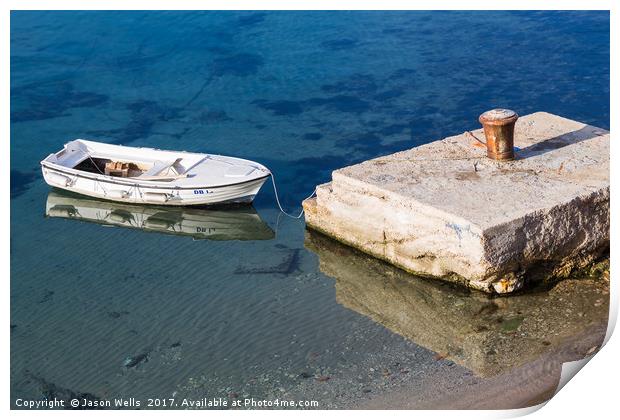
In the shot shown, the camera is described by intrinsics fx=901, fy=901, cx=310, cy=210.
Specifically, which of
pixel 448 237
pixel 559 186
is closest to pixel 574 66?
pixel 559 186

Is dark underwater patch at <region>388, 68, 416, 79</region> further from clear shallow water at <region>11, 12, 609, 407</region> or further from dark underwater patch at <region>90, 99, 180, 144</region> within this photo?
dark underwater patch at <region>90, 99, 180, 144</region>

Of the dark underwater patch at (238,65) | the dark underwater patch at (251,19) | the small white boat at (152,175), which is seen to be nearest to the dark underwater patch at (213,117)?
the dark underwater patch at (238,65)

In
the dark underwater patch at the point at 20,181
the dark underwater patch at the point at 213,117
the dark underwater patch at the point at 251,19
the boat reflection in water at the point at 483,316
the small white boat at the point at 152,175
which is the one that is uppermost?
the small white boat at the point at 152,175

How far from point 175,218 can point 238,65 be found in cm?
812

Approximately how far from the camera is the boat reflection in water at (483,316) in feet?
34.4

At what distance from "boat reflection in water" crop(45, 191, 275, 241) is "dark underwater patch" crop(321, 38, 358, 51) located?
9.04m

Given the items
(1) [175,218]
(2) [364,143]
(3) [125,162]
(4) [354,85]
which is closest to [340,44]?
(4) [354,85]

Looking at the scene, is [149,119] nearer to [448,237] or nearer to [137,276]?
[137,276]

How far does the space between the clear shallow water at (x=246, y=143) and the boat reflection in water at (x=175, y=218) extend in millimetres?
72

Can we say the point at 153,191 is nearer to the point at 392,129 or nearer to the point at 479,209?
the point at 392,129

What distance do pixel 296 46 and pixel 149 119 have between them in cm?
565

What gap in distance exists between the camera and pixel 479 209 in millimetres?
11602

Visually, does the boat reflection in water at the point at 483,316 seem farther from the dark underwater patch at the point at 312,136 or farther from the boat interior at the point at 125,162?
the dark underwater patch at the point at 312,136

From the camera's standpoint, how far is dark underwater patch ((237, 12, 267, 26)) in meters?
25.6
